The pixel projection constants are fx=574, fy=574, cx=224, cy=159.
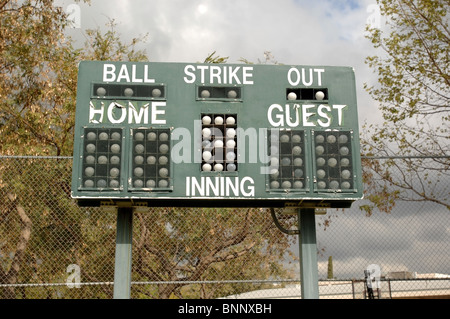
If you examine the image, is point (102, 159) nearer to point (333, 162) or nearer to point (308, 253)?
point (333, 162)

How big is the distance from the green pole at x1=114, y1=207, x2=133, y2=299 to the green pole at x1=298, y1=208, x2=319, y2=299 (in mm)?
2495

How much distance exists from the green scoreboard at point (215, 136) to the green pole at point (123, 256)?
0.55m

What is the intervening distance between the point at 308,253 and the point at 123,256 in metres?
2.68

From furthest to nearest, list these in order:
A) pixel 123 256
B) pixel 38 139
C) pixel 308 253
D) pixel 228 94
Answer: pixel 38 139, pixel 308 253, pixel 123 256, pixel 228 94

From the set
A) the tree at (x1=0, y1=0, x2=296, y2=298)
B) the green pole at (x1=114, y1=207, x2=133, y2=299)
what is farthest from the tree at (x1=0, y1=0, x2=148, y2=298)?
the green pole at (x1=114, y1=207, x2=133, y2=299)

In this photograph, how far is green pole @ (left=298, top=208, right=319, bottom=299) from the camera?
826cm

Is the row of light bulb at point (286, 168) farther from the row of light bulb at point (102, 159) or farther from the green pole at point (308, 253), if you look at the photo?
the row of light bulb at point (102, 159)

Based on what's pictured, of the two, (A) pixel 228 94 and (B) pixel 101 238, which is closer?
(A) pixel 228 94

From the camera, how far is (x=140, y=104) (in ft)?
26.2

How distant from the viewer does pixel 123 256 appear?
8273mm

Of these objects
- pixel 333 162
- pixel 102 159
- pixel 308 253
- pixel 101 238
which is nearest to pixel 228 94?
pixel 333 162

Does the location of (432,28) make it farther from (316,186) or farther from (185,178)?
(185,178)

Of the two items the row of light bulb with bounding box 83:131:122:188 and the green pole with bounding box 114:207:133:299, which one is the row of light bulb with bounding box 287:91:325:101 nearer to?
the row of light bulb with bounding box 83:131:122:188
